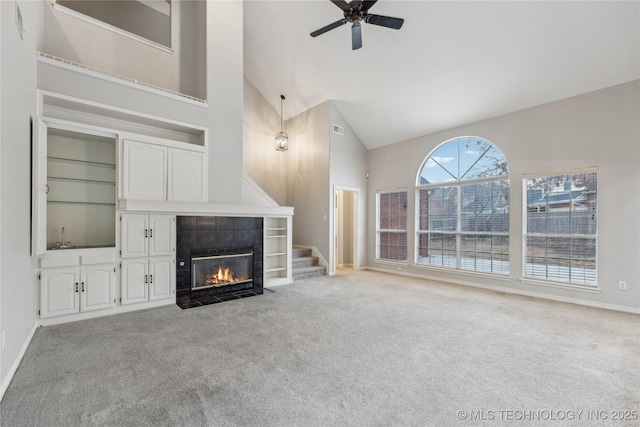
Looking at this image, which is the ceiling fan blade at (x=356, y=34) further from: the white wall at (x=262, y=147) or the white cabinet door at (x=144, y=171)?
the white wall at (x=262, y=147)

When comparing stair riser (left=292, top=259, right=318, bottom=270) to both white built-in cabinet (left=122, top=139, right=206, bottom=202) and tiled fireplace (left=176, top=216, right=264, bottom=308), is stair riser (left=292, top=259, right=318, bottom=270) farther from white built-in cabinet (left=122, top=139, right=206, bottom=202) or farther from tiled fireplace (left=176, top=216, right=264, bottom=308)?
white built-in cabinet (left=122, top=139, right=206, bottom=202)

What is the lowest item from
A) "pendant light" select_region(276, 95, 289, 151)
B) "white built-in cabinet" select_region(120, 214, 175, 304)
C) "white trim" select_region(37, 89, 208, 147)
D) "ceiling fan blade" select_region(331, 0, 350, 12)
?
"white built-in cabinet" select_region(120, 214, 175, 304)

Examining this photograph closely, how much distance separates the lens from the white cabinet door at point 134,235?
4.21m

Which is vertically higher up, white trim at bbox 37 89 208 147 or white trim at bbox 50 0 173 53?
white trim at bbox 50 0 173 53

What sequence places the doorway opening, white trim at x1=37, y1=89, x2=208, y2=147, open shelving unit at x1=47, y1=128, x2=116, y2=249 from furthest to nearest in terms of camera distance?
the doorway opening
open shelving unit at x1=47, y1=128, x2=116, y2=249
white trim at x1=37, y1=89, x2=208, y2=147

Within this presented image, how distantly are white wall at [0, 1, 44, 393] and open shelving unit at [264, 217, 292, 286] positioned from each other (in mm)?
3564

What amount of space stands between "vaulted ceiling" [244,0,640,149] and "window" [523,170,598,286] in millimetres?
1431

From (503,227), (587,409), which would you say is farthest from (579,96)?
(587,409)

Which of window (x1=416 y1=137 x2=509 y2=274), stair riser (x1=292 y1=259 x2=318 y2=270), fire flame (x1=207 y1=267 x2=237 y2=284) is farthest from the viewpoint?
stair riser (x1=292 y1=259 x2=318 y2=270)

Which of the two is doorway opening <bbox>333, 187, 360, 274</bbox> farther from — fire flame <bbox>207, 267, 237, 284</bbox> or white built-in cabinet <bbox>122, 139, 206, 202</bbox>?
white built-in cabinet <bbox>122, 139, 206, 202</bbox>

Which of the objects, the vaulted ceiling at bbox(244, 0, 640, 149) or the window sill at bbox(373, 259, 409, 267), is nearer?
the vaulted ceiling at bbox(244, 0, 640, 149)

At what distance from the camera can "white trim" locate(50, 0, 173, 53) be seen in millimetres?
4531

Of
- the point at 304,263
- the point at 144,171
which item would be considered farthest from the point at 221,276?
the point at 304,263

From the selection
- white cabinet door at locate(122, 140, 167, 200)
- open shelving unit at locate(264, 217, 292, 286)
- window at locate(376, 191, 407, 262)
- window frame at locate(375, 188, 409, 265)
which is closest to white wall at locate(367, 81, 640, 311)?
window frame at locate(375, 188, 409, 265)
